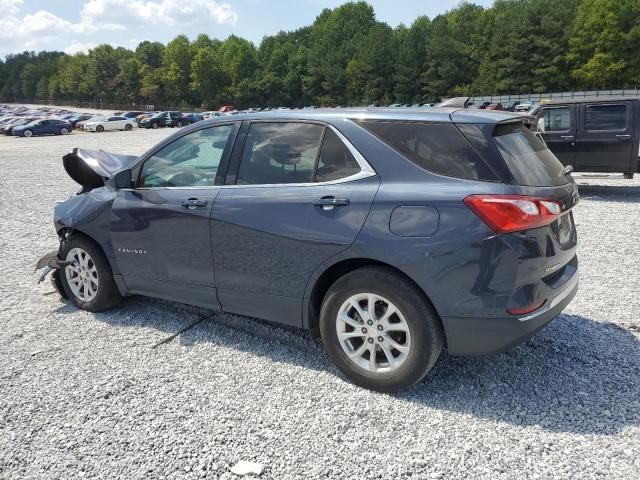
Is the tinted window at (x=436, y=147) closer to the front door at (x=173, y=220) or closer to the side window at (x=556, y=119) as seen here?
the front door at (x=173, y=220)

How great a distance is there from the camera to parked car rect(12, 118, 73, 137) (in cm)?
4200

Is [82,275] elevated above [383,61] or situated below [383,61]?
below

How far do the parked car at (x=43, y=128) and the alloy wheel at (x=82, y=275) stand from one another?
42724 millimetres

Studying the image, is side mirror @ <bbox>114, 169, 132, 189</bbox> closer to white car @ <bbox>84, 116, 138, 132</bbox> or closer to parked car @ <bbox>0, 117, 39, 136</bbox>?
parked car @ <bbox>0, 117, 39, 136</bbox>

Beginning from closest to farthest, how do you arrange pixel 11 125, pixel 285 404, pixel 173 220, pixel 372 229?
pixel 372 229, pixel 285 404, pixel 173 220, pixel 11 125

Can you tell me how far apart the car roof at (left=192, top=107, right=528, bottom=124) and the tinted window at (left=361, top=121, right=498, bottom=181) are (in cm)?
6

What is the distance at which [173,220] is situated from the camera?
4.21m

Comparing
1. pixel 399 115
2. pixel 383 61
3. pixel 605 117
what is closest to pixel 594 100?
pixel 605 117

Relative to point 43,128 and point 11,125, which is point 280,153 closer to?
point 43,128

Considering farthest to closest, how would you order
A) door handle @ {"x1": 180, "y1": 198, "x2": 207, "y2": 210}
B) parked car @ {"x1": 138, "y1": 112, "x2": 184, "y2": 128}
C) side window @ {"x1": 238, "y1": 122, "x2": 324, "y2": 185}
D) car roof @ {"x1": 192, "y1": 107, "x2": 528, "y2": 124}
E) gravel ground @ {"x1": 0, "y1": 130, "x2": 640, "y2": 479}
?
parked car @ {"x1": 138, "y1": 112, "x2": 184, "y2": 128}
door handle @ {"x1": 180, "y1": 198, "x2": 207, "y2": 210}
side window @ {"x1": 238, "y1": 122, "x2": 324, "y2": 185}
car roof @ {"x1": 192, "y1": 107, "x2": 528, "y2": 124}
gravel ground @ {"x1": 0, "y1": 130, "x2": 640, "y2": 479}

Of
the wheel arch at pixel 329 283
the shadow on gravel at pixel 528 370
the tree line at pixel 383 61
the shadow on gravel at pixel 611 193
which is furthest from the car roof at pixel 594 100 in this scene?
the tree line at pixel 383 61

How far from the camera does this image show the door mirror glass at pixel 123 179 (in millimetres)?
4500

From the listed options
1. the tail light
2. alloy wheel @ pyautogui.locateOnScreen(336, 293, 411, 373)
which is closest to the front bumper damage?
alloy wheel @ pyautogui.locateOnScreen(336, 293, 411, 373)

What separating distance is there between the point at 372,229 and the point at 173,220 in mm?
1709
